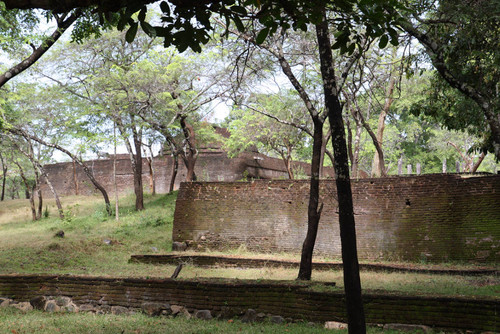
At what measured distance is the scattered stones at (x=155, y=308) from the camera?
7.29 meters

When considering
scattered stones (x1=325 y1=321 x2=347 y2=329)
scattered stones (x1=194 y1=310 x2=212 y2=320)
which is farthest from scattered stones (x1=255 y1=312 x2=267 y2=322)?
scattered stones (x1=325 y1=321 x2=347 y2=329)

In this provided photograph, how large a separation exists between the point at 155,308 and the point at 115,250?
26.4 ft

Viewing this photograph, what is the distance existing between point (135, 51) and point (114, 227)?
747cm

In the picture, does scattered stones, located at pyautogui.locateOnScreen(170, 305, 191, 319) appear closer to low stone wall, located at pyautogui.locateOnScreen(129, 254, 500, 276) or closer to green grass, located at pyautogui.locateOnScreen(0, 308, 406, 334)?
green grass, located at pyautogui.locateOnScreen(0, 308, 406, 334)

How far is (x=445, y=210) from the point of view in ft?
38.9

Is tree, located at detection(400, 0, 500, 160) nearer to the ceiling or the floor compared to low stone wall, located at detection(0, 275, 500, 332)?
nearer to the ceiling

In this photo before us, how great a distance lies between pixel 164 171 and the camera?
25625 millimetres

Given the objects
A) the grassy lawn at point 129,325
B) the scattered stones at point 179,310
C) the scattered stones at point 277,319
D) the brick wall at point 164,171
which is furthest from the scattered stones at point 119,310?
the brick wall at point 164,171

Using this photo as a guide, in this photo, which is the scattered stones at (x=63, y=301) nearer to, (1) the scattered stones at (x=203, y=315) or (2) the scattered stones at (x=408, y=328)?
(1) the scattered stones at (x=203, y=315)

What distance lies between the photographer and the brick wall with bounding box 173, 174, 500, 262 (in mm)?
11531

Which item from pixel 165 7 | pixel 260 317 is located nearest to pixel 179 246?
pixel 260 317

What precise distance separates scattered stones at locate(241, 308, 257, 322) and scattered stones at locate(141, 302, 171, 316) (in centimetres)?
127

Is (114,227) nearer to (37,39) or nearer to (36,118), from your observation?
(36,118)

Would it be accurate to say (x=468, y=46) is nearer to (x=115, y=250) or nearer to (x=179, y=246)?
(x=179, y=246)
